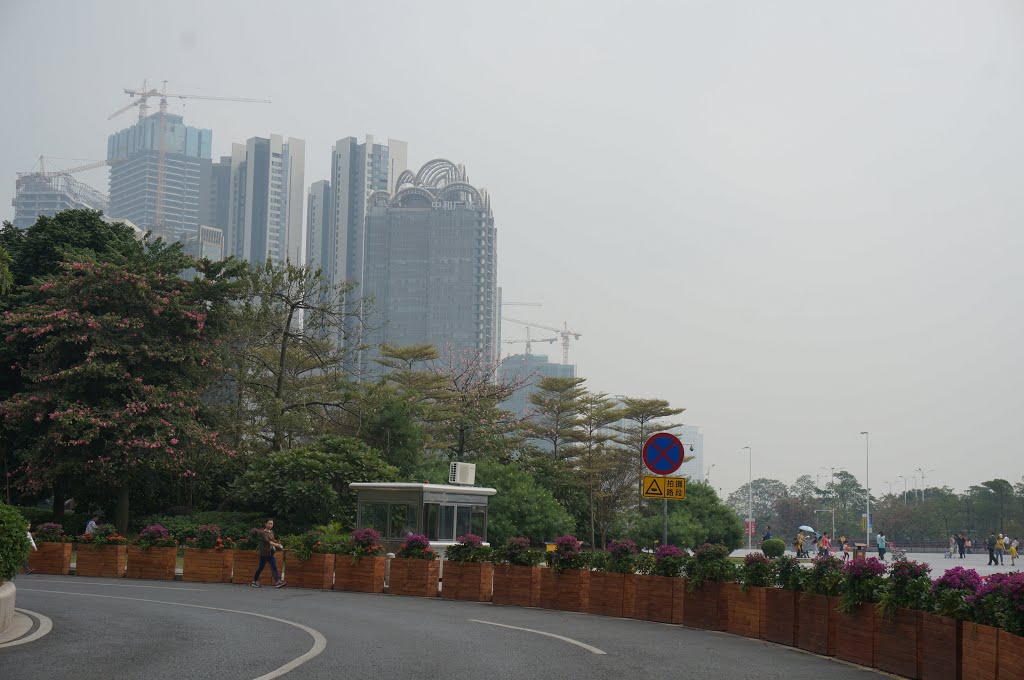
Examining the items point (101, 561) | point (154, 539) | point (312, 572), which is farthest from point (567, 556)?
point (101, 561)

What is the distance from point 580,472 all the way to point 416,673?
51.2 metres

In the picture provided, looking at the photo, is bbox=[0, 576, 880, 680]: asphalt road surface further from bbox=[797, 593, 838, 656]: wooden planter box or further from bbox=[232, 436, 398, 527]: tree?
bbox=[232, 436, 398, 527]: tree

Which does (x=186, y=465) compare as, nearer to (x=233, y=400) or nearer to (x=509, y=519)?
(x=233, y=400)

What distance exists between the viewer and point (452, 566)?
20750 millimetres

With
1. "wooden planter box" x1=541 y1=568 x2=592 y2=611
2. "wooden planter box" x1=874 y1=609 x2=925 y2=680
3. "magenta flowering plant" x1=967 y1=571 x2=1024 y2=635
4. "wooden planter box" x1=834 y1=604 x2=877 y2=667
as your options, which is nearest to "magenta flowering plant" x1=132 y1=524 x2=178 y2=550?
"wooden planter box" x1=541 y1=568 x2=592 y2=611

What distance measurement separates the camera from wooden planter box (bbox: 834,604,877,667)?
1152 cm

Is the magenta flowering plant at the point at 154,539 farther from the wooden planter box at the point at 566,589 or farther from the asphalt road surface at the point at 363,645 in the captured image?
the wooden planter box at the point at 566,589

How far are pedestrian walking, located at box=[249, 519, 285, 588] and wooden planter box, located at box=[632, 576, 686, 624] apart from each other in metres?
8.88

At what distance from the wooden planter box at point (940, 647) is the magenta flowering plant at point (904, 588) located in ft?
1.00

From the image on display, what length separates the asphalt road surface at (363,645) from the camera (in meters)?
10.1

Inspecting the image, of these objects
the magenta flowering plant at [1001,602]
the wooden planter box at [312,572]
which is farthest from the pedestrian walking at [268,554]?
the magenta flowering plant at [1001,602]

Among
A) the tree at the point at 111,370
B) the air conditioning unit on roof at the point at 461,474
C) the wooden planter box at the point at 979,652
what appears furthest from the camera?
the tree at the point at 111,370

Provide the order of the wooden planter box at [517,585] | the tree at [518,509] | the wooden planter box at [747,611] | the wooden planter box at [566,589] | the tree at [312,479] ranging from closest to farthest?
the wooden planter box at [747,611], the wooden planter box at [566,589], the wooden planter box at [517,585], the tree at [312,479], the tree at [518,509]

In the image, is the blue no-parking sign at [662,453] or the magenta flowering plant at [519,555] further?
the magenta flowering plant at [519,555]
